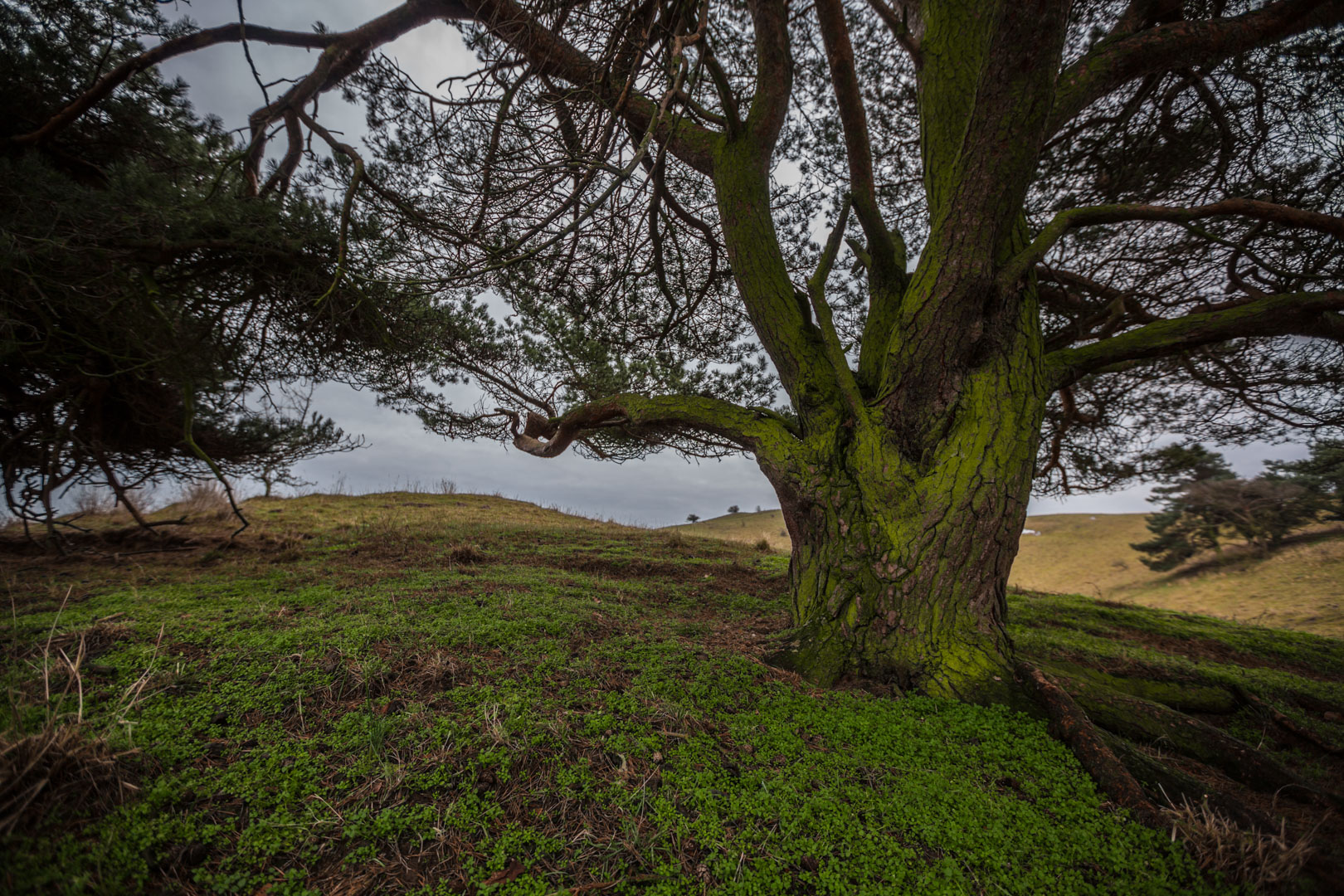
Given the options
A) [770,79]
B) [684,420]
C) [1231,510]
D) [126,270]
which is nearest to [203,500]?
[126,270]

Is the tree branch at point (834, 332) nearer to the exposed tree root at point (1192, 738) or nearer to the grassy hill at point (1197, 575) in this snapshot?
the exposed tree root at point (1192, 738)

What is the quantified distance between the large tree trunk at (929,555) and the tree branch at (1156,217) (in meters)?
0.66

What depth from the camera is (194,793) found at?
4.63 ft

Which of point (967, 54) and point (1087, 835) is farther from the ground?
point (967, 54)

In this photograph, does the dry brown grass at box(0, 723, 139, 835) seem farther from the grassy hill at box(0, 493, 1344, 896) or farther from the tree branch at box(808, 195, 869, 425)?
the tree branch at box(808, 195, 869, 425)

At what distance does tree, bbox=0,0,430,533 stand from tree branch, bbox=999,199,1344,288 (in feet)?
15.0

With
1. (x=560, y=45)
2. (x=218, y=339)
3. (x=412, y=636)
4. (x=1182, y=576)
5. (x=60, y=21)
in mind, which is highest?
(x=60, y=21)

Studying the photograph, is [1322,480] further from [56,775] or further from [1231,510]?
[56,775]

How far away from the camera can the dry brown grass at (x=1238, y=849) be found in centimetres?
132

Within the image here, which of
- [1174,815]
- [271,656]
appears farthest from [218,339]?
[1174,815]

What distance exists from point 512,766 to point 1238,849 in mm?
2246

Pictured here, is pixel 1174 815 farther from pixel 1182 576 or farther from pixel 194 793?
pixel 1182 576

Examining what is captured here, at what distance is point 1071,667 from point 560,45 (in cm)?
482

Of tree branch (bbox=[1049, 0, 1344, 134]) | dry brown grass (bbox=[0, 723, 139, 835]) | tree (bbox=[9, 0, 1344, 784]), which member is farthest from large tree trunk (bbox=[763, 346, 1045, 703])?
dry brown grass (bbox=[0, 723, 139, 835])
